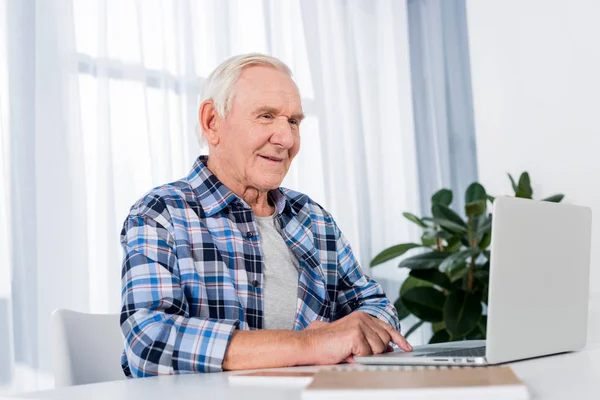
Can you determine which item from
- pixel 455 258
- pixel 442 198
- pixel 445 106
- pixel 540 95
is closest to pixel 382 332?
pixel 455 258

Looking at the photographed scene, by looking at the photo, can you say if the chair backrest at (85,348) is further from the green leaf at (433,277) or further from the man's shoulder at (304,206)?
the green leaf at (433,277)

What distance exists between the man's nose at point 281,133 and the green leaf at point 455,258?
1.26 metres

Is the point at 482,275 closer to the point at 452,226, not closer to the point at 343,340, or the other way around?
the point at 452,226

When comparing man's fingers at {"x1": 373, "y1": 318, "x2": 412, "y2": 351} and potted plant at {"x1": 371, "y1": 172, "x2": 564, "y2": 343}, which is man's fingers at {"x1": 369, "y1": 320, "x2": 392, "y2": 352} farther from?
potted plant at {"x1": 371, "y1": 172, "x2": 564, "y2": 343}

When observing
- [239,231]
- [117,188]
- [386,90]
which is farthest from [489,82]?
[239,231]

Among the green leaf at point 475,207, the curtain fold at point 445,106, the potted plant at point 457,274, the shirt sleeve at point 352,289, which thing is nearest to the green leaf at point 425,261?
the potted plant at point 457,274

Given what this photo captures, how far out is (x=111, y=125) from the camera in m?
2.59

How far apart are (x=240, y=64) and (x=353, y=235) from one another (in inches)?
77.4

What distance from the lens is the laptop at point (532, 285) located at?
0.88 metres

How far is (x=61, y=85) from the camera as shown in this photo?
2438 millimetres

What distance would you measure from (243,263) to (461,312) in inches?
62.1

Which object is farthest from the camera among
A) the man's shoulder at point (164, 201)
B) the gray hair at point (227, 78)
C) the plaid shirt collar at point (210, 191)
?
the gray hair at point (227, 78)

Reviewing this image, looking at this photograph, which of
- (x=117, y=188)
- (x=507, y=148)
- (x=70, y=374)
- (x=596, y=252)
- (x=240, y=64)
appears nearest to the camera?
(x=70, y=374)

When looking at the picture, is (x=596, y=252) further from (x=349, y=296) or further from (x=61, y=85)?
(x=61, y=85)
